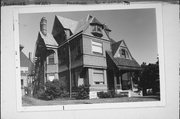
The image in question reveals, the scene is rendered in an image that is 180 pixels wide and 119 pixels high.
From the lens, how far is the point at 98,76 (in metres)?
1.92

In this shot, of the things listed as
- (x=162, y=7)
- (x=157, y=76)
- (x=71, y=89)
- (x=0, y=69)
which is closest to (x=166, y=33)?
(x=162, y=7)

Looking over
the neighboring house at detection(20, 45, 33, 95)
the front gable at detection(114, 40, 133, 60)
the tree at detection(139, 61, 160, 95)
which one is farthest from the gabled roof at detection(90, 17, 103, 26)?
the neighboring house at detection(20, 45, 33, 95)

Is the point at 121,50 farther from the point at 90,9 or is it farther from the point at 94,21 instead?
the point at 90,9

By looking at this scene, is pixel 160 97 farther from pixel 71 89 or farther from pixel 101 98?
pixel 71 89

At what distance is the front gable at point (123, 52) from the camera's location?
75.5 inches

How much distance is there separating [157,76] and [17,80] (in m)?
1.23

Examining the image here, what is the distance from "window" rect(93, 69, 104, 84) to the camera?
75.4 inches

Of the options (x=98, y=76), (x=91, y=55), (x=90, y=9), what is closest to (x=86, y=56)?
(x=91, y=55)

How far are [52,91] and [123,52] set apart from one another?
71cm

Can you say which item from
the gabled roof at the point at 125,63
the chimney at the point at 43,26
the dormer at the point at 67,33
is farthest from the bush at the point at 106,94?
the chimney at the point at 43,26

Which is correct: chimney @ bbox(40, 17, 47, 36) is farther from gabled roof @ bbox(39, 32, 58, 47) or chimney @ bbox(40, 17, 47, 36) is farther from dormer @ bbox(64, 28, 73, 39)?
dormer @ bbox(64, 28, 73, 39)

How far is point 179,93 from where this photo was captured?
76.3 inches

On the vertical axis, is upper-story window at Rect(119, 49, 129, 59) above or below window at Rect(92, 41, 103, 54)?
below

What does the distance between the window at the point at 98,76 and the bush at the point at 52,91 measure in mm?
286
